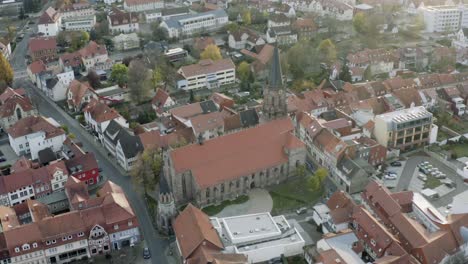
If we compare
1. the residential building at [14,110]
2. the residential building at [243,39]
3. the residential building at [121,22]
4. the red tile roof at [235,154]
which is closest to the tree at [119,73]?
the residential building at [14,110]

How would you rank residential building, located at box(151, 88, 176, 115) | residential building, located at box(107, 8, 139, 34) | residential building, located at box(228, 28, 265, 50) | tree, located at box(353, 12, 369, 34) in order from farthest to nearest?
residential building, located at box(107, 8, 139, 34)
tree, located at box(353, 12, 369, 34)
residential building, located at box(228, 28, 265, 50)
residential building, located at box(151, 88, 176, 115)

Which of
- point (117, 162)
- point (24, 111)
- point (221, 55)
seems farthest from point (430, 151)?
point (24, 111)

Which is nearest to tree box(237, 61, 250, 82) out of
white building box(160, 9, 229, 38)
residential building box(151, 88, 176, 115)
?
residential building box(151, 88, 176, 115)

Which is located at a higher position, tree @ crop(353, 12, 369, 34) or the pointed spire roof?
the pointed spire roof

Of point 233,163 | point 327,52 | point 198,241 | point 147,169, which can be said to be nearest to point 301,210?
point 233,163

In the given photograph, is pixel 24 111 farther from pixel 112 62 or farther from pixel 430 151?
pixel 430 151

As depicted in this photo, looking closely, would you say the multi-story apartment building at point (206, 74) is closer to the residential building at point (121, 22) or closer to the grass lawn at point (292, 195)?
the grass lawn at point (292, 195)

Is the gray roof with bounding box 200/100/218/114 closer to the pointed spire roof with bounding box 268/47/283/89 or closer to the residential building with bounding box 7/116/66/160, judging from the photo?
the pointed spire roof with bounding box 268/47/283/89
